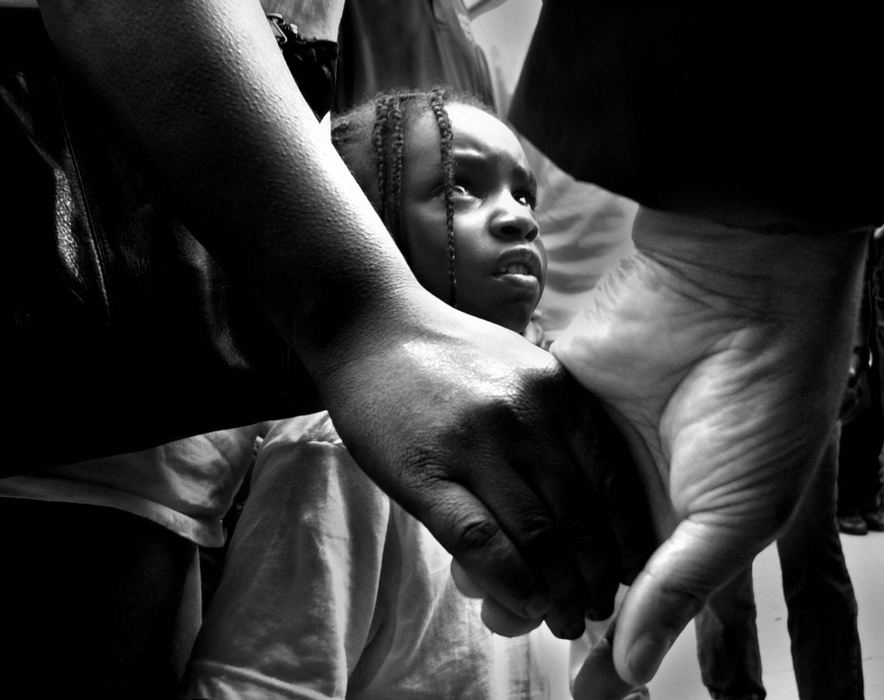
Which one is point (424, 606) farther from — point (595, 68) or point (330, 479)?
point (595, 68)

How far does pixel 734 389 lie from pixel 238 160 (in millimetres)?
314

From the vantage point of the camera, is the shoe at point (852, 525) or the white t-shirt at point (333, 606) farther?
the shoe at point (852, 525)

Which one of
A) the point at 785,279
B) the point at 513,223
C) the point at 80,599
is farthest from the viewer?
the point at 513,223

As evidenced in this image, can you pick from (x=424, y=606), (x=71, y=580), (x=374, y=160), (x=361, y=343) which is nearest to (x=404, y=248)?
(x=374, y=160)

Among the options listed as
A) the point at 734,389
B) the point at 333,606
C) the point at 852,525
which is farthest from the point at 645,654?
the point at 852,525

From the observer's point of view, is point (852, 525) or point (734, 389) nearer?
point (734, 389)

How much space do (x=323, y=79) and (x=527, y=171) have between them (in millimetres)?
573

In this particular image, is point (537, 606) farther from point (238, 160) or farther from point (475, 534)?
point (238, 160)

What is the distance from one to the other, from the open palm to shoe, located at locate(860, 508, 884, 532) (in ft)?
9.68

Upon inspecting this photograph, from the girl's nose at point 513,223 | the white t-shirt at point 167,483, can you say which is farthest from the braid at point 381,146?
the white t-shirt at point 167,483

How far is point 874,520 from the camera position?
3.19m

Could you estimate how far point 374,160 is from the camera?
1.35 meters

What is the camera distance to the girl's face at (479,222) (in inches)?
48.6

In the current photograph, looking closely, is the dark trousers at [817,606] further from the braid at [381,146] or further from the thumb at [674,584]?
the thumb at [674,584]
